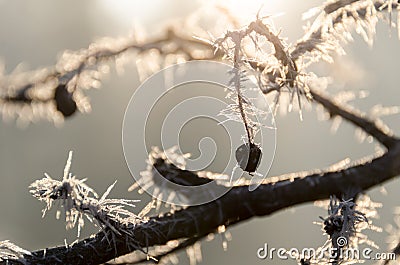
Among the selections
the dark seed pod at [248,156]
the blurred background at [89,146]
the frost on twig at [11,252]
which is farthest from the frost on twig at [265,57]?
the blurred background at [89,146]

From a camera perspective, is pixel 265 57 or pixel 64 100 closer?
pixel 265 57

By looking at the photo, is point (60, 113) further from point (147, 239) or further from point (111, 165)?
point (111, 165)

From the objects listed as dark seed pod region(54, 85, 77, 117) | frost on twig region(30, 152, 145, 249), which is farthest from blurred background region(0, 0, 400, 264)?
frost on twig region(30, 152, 145, 249)

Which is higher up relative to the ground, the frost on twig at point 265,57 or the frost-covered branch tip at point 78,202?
the frost on twig at point 265,57

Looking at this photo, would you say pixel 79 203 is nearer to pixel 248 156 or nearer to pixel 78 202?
pixel 78 202

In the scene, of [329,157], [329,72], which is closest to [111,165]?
[329,157]

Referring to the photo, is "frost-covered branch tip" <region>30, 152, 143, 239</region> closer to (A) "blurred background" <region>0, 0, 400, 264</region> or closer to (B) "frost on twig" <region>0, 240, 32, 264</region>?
(B) "frost on twig" <region>0, 240, 32, 264</region>

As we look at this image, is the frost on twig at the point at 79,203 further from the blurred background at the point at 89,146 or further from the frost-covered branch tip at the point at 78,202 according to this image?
the blurred background at the point at 89,146

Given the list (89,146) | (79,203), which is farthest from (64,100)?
(89,146)
